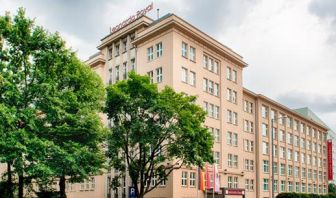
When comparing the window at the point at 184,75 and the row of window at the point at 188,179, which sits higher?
the window at the point at 184,75

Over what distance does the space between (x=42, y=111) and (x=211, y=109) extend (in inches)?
1060

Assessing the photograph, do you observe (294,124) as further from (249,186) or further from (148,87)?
(148,87)

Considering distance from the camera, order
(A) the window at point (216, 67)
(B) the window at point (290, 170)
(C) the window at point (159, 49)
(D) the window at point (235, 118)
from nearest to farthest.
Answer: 1. (C) the window at point (159, 49)
2. (A) the window at point (216, 67)
3. (D) the window at point (235, 118)
4. (B) the window at point (290, 170)

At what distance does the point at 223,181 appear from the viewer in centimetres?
5497

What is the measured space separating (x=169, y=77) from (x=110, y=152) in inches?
532

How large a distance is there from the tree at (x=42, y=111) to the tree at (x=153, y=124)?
7.03ft

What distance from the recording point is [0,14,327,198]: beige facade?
48531mm

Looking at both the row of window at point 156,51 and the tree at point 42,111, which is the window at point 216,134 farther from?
the tree at point 42,111

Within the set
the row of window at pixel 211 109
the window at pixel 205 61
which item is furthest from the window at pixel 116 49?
the row of window at pixel 211 109

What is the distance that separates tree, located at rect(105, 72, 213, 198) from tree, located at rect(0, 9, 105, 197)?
214cm

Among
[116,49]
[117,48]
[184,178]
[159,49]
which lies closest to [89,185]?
[184,178]

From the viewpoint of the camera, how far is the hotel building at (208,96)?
48531mm

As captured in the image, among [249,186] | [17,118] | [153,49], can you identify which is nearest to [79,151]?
[17,118]

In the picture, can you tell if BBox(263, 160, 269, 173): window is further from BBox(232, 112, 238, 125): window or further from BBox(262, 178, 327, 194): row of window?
BBox(232, 112, 238, 125): window
